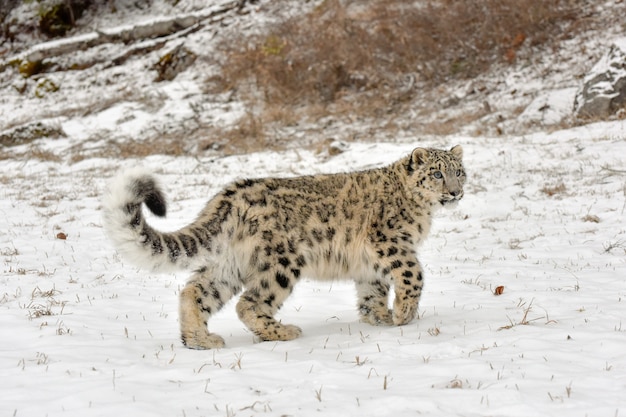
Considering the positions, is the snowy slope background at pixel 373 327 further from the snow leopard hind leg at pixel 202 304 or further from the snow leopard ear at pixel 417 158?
the snow leopard ear at pixel 417 158

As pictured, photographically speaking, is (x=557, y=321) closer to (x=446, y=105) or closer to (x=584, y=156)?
(x=584, y=156)

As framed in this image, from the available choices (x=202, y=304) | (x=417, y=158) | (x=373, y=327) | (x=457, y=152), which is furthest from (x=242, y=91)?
(x=202, y=304)

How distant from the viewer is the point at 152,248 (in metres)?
5.68

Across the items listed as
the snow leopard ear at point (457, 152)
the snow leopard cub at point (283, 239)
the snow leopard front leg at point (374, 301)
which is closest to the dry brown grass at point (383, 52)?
the snow leopard ear at point (457, 152)

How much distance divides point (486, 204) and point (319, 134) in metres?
12.3

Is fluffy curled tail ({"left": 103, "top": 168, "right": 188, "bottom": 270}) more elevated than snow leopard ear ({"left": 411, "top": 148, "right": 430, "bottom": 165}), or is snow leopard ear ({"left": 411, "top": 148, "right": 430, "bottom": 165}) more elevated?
fluffy curled tail ({"left": 103, "top": 168, "right": 188, "bottom": 270})

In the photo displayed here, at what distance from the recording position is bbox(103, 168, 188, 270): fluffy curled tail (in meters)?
5.49

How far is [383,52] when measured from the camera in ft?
95.7

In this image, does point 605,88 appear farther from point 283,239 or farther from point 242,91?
point 283,239

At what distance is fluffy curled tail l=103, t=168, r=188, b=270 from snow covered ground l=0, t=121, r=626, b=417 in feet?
3.02

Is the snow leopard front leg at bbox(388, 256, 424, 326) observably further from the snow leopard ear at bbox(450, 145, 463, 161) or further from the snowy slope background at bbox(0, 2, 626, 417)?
the snow leopard ear at bbox(450, 145, 463, 161)

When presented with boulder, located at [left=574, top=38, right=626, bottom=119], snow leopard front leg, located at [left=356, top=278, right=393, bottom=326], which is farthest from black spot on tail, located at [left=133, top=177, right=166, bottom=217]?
boulder, located at [left=574, top=38, right=626, bottom=119]

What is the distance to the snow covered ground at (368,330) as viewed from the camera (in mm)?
4117

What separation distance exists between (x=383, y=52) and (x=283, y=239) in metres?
24.6
